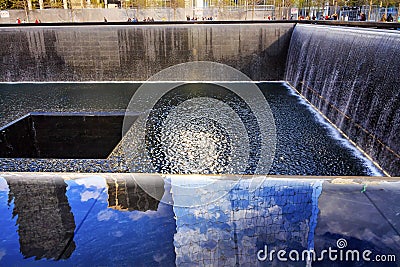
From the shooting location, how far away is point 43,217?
1634 millimetres

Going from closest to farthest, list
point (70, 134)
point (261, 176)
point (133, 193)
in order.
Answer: point (133, 193), point (261, 176), point (70, 134)

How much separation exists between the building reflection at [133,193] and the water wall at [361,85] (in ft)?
10.6

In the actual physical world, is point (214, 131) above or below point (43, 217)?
below

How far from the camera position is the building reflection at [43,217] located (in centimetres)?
141

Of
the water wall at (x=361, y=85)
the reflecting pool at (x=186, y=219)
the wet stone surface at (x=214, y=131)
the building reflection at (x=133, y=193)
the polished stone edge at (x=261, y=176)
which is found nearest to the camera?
the reflecting pool at (x=186, y=219)

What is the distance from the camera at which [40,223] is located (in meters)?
1.59

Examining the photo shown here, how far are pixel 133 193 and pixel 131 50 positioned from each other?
960cm

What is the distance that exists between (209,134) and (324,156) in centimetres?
172

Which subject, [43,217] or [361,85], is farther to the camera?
[361,85]

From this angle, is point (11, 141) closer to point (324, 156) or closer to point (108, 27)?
point (324, 156)

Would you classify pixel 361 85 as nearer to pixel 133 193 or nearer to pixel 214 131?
pixel 214 131

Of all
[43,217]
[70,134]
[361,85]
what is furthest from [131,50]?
[43,217]

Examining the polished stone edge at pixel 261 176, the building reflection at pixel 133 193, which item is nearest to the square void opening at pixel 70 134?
the polished stone edge at pixel 261 176

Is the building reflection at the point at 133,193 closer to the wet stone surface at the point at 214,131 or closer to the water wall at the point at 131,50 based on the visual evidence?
the wet stone surface at the point at 214,131
